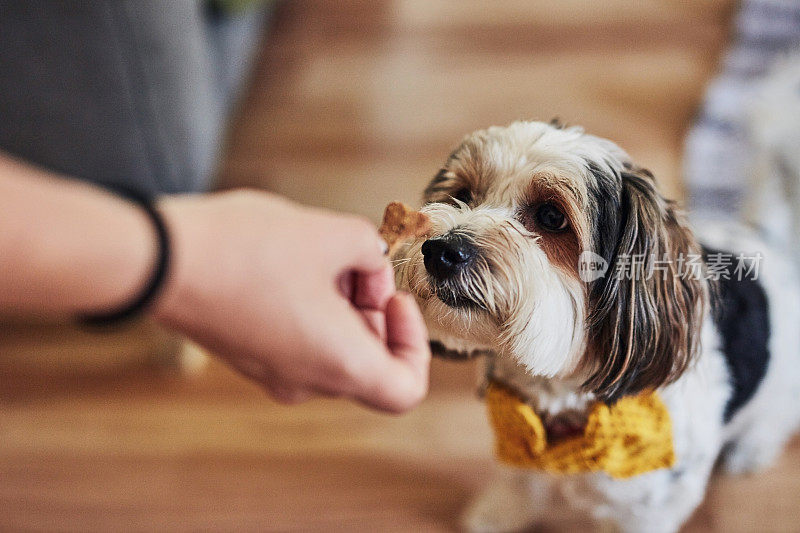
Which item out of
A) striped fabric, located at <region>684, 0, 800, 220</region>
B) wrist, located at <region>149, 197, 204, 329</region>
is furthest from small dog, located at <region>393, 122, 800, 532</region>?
striped fabric, located at <region>684, 0, 800, 220</region>

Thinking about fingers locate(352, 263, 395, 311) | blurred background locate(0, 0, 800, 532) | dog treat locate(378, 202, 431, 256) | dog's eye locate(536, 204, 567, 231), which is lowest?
blurred background locate(0, 0, 800, 532)

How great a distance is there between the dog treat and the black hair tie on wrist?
314 mm

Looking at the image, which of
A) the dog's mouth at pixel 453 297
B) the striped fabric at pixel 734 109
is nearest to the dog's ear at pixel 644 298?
the dog's mouth at pixel 453 297

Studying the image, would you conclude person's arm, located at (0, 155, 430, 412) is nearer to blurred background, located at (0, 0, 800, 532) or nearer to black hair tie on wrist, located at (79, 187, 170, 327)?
black hair tie on wrist, located at (79, 187, 170, 327)

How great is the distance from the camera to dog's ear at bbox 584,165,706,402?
0.83 m

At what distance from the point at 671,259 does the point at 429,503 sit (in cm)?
81

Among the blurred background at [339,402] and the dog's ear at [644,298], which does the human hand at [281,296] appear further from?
the blurred background at [339,402]

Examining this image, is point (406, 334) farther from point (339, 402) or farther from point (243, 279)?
point (339, 402)

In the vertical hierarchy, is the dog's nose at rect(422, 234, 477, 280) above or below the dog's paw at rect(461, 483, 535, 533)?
above

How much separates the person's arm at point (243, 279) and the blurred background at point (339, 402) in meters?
0.45

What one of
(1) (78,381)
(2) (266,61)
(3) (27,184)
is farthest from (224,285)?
(2) (266,61)

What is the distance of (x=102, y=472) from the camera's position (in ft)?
4.90

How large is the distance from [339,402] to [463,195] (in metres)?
0.81

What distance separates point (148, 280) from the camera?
1.90 feet
